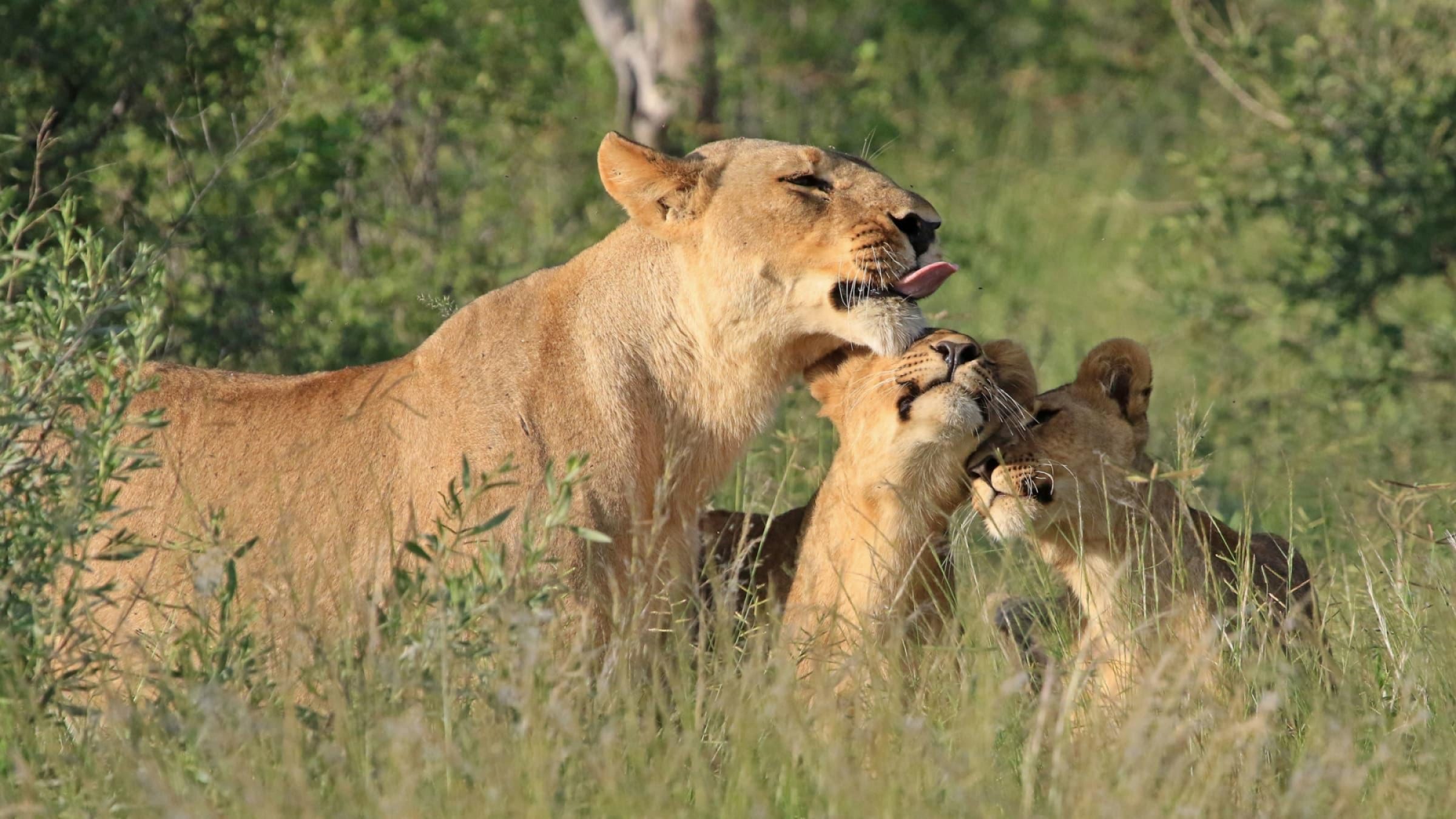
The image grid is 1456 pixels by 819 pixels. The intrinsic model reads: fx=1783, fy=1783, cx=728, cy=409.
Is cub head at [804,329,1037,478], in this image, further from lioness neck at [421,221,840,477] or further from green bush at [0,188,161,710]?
green bush at [0,188,161,710]

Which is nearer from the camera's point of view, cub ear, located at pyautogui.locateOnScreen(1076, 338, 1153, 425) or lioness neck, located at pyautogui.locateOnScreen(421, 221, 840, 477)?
lioness neck, located at pyautogui.locateOnScreen(421, 221, 840, 477)

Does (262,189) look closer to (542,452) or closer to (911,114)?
(542,452)

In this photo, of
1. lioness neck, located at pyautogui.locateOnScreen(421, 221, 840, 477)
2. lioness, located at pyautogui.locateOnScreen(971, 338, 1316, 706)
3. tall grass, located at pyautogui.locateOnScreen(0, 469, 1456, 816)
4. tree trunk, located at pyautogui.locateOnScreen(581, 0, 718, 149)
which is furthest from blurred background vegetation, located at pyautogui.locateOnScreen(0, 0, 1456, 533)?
tall grass, located at pyautogui.locateOnScreen(0, 469, 1456, 816)

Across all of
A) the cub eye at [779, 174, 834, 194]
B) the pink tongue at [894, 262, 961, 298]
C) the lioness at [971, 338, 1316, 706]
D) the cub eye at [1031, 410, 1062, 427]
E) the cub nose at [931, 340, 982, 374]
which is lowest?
the lioness at [971, 338, 1316, 706]

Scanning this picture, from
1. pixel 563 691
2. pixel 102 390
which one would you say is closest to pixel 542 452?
pixel 563 691

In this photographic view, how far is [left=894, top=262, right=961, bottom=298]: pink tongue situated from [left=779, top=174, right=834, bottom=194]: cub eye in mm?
Answer: 294

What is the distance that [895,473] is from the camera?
4285 mm

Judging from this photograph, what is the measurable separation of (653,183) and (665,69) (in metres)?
4.37

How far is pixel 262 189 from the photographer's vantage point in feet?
22.6

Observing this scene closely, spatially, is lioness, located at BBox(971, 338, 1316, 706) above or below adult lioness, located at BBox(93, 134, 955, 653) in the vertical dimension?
below

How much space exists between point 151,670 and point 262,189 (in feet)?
13.2

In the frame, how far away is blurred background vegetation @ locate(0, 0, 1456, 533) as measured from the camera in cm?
617

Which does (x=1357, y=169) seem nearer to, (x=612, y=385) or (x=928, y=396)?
(x=928, y=396)

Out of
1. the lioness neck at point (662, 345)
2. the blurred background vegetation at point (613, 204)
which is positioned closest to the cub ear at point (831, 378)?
the lioness neck at point (662, 345)
